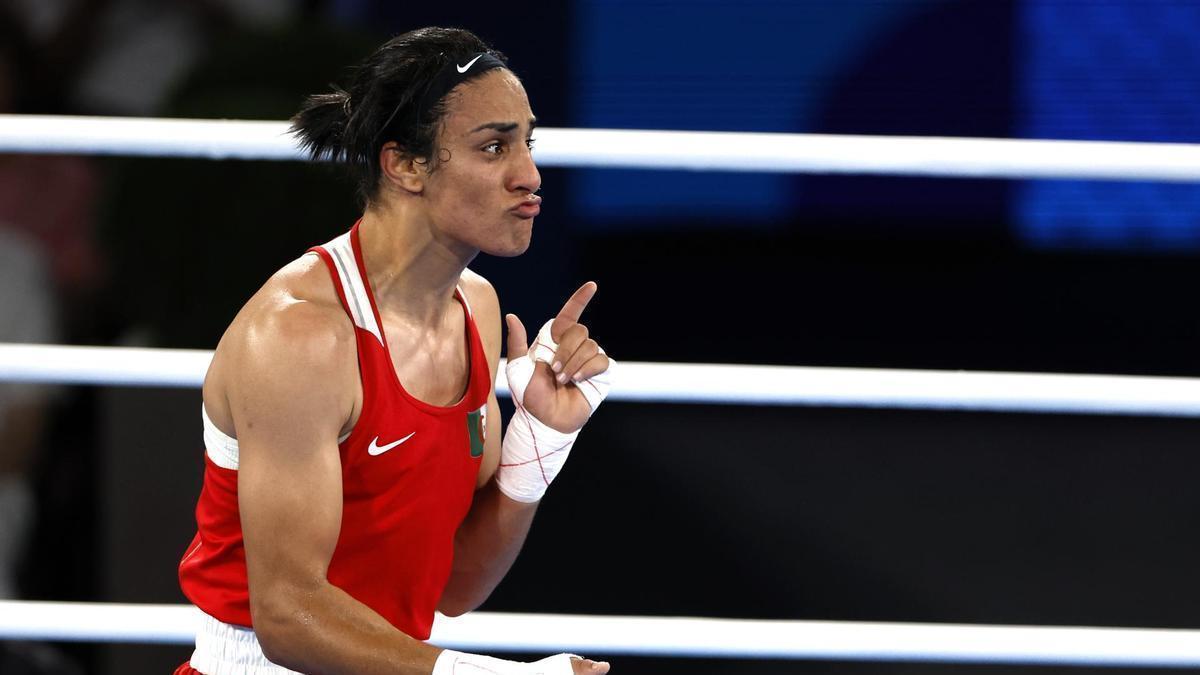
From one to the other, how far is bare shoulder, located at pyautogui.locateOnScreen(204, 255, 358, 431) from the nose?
0.85ft

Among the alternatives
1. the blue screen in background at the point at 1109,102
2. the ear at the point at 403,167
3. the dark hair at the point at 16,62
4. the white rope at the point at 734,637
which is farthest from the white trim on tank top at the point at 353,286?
the dark hair at the point at 16,62

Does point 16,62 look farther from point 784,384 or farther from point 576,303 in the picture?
point 784,384

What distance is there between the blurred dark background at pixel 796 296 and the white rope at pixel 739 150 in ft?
1.89

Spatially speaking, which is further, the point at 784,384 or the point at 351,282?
the point at 784,384

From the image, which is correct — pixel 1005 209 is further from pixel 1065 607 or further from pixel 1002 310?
pixel 1065 607

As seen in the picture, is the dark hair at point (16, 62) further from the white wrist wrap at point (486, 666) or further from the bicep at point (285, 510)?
the white wrist wrap at point (486, 666)

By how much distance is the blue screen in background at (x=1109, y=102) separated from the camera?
8.57 ft

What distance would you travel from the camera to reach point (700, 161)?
2072 mm

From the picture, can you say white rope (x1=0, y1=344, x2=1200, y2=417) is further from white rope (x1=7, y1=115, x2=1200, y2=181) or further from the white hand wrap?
white rope (x1=7, y1=115, x2=1200, y2=181)

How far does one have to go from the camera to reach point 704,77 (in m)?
2.69

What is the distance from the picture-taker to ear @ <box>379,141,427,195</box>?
1.77m

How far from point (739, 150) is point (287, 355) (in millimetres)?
758

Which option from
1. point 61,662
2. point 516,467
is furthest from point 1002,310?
point 61,662

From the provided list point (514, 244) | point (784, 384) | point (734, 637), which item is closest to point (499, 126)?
point (514, 244)
